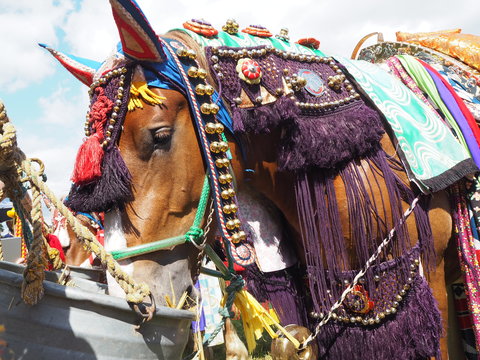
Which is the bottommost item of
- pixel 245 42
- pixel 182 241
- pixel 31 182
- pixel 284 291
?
pixel 284 291

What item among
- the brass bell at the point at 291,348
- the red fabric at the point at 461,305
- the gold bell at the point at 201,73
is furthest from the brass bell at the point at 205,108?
the red fabric at the point at 461,305

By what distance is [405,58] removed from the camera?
2.55 m

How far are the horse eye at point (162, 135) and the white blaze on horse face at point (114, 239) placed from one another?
311 millimetres

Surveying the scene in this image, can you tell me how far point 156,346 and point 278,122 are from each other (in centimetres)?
106

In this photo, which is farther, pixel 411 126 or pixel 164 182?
pixel 411 126

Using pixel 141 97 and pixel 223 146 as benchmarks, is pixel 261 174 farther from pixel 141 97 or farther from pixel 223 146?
pixel 141 97

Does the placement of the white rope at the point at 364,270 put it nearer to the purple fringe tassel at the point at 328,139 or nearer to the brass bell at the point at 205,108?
the purple fringe tassel at the point at 328,139

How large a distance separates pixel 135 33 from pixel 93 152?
0.47 m

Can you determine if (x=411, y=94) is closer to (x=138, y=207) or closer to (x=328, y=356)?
(x=328, y=356)

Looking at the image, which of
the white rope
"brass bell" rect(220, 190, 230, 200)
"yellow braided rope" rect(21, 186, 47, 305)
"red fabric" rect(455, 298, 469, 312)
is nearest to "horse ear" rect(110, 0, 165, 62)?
"brass bell" rect(220, 190, 230, 200)

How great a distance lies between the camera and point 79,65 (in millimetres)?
2016

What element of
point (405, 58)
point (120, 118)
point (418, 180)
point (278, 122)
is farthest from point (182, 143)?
point (405, 58)

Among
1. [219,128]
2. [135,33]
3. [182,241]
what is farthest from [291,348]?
[135,33]

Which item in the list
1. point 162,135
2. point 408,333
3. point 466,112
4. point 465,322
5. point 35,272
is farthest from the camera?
point 465,322
